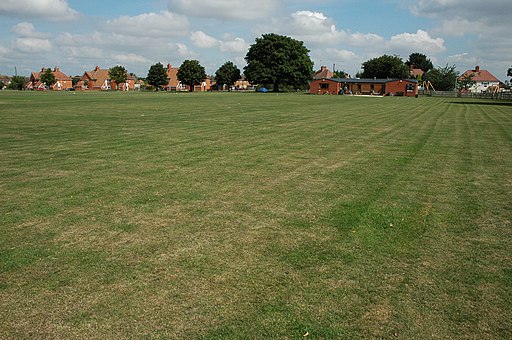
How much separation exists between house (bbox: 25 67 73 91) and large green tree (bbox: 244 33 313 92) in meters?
84.5

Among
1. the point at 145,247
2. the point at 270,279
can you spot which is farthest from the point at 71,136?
the point at 270,279

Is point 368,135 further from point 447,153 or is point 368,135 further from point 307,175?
point 307,175

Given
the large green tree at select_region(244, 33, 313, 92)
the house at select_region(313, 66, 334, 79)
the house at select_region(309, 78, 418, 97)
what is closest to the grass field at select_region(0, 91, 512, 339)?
the house at select_region(309, 78, 418, 97)

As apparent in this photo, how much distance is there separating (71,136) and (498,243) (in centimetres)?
1455

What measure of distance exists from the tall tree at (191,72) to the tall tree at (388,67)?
173 feet

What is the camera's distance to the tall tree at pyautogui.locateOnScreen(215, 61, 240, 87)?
419 ft

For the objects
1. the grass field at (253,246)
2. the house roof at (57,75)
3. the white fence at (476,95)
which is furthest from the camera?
the house roof at (57,75)

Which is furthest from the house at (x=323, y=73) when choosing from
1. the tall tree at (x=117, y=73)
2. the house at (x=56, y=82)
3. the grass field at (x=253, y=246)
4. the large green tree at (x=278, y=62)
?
the grass field at (x=253, y=246)

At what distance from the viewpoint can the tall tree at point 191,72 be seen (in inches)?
4515

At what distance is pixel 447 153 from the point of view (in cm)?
1318

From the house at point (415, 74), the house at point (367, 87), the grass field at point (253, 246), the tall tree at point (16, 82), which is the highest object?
the house at point (415, 74)

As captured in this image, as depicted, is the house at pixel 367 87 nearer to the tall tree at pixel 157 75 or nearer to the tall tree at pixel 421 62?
the tall tree at pixel 157 75

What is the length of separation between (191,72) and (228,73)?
16.2m

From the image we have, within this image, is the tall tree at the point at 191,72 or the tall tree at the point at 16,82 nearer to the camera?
the tall tree at the point at 191,72
